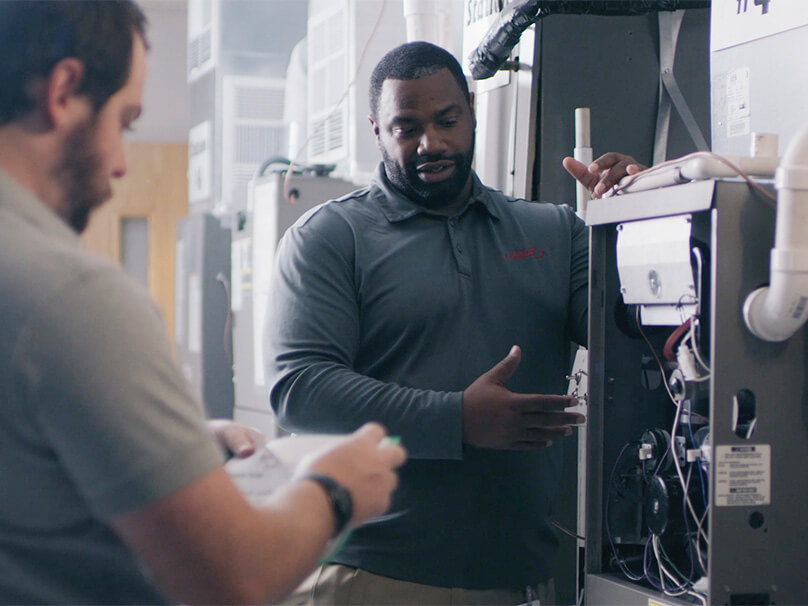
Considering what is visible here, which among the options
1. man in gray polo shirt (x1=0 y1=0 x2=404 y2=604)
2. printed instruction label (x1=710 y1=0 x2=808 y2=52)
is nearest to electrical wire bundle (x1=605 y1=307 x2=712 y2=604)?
printed instruction label (x1=710 y1=0 x2=808 y2=52)

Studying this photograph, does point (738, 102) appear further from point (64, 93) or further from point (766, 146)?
point (64, 93)

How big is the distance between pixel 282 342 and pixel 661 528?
0.60 metres

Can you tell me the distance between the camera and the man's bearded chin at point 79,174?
645 mm

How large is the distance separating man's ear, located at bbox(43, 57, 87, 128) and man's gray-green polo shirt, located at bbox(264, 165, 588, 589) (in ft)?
2.40

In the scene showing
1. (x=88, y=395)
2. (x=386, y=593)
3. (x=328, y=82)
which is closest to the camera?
(x=88, y=395)

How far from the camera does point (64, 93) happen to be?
636mm

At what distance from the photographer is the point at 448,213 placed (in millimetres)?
1511

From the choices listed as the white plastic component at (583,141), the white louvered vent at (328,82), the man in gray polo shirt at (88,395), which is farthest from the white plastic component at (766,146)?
the white louvered vent at (328,82)

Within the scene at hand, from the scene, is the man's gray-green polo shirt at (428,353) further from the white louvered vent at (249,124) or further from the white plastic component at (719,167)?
the white louvered vent at (249,124)

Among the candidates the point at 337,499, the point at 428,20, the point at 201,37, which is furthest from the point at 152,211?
the point at 201,37

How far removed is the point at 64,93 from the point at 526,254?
0.95m

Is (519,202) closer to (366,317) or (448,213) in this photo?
(448,213)

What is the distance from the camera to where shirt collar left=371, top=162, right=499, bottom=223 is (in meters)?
1.49

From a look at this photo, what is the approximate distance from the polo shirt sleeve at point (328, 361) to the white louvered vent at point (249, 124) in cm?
242
